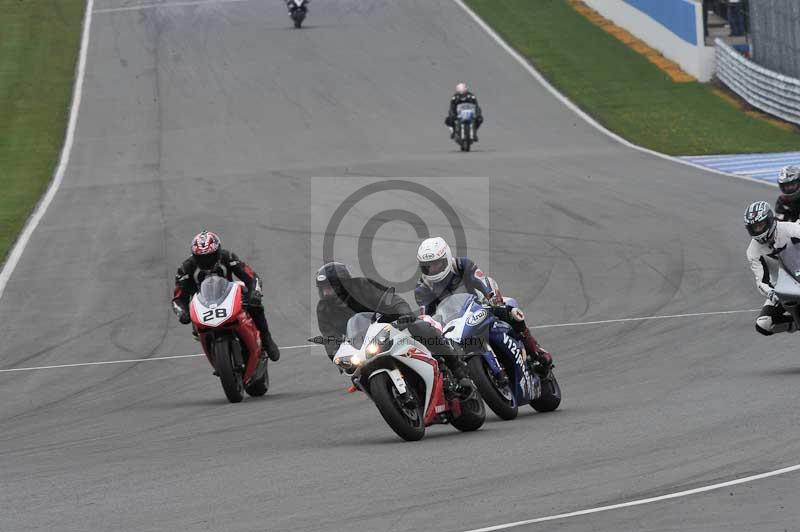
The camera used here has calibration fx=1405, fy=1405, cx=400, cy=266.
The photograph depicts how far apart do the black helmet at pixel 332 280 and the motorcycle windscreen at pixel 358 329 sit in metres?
1.46

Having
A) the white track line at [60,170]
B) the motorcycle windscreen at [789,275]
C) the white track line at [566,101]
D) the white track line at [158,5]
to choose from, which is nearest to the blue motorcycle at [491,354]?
the motorcycle windscreen at [789,275]

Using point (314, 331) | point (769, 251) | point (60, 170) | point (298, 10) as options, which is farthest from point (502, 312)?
point (298, 10)

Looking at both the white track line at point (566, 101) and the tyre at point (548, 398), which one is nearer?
the tyre at point (548, 398)

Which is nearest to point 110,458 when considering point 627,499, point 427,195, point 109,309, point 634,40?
point 627,499

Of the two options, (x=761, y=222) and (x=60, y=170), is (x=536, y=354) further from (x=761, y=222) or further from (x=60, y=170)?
(x=60, y=170)

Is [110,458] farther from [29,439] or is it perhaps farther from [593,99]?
[593,99]

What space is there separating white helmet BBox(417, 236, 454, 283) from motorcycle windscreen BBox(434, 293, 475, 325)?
0.75 ft

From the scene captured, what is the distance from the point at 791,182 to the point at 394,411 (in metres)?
6.94

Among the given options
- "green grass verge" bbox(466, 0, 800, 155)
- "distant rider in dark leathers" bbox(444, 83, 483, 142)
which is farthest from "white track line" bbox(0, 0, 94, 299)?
"green grass verge" bbox(466, 0, 800, 155)

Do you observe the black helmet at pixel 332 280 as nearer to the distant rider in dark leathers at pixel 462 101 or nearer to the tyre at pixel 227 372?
the tyre at pixel 227 372

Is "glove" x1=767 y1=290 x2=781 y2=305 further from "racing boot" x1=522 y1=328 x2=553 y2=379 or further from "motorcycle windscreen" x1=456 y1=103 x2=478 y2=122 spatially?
"motorcycle windscreen" x1=456 y1=103 x2=478 y2=122

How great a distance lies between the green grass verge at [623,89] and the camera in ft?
110

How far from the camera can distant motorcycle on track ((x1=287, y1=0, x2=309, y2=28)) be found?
50344mm

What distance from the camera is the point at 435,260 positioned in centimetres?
1118
